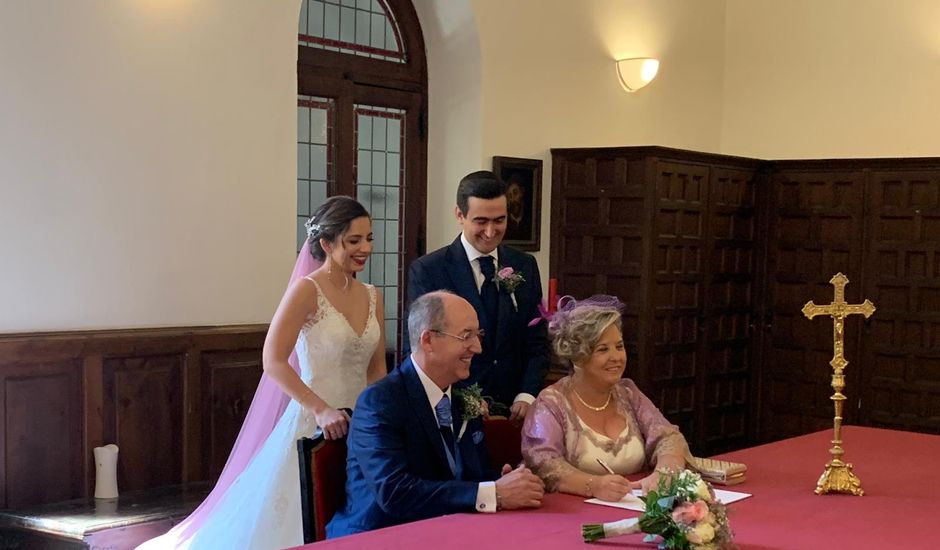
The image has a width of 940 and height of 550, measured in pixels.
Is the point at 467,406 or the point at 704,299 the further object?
the point at 704,299

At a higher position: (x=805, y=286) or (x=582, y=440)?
(x=805, y=286)

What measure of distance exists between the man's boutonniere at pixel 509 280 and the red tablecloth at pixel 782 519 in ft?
3.48

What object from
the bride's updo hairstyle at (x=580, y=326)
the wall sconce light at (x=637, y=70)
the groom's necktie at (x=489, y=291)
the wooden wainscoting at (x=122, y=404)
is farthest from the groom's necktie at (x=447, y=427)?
the wall sconce light at (x=637, y=70)

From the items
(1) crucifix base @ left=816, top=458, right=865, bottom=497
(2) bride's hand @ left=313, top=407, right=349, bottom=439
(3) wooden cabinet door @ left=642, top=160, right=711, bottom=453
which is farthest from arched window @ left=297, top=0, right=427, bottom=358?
(1) crucifix base @ left=816, top=458, right=865, bottom=497

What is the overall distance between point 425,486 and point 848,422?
18.8 ft

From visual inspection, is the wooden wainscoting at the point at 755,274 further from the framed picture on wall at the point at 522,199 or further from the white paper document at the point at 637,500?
the white paper document at the point at 637,500

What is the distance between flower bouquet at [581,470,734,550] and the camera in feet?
8.89

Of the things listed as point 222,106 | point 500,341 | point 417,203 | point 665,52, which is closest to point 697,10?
point 665,52

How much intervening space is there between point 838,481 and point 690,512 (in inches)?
39.9

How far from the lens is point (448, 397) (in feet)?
11.4

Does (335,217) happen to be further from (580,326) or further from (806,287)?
(806,287)

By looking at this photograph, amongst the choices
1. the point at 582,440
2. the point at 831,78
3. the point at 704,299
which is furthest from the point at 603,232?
the point at 582,440

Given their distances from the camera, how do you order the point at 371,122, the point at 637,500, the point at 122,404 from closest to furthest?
the point at 637,500, the point at 122,404, the point at 371,122

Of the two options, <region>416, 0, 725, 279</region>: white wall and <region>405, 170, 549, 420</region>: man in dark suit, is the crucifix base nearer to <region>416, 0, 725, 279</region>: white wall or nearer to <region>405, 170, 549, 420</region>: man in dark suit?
<region>405, 170, 549, 420</region>: man in dark suit
